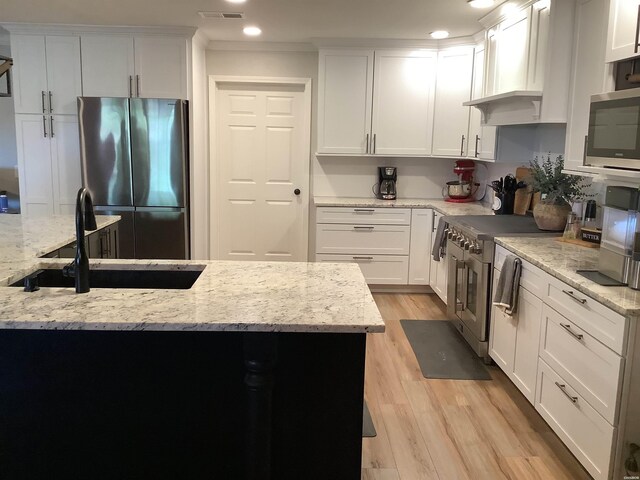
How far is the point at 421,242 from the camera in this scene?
522 cm

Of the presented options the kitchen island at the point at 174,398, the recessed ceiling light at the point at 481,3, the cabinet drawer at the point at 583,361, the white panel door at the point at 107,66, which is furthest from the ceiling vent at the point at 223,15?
the cabinet drawer at the point at 583,361

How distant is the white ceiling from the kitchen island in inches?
106

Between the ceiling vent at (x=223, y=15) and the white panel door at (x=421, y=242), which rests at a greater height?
the ceiling vent at (x=223, y=15)

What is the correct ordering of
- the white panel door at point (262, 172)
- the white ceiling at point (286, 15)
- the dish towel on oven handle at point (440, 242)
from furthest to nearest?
the white panel door at point (262, 172) < the dish towel on oven handle at point (440, 242) < the white ceiling at point (286, 15)

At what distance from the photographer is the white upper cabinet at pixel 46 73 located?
15.9 feet

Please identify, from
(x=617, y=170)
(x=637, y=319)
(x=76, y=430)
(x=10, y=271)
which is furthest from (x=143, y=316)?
(x=617, y=170)

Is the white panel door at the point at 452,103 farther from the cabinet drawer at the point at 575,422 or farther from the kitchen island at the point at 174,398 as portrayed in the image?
the kitchen island at the point at 174,398

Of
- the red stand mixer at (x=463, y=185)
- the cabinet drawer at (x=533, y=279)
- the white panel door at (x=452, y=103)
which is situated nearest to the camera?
the cabinet drawer at (x=533, y=279)

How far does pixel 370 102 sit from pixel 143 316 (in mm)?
4004

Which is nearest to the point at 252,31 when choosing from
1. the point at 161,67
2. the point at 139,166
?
the point at 161,67

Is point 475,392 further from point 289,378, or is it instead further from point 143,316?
point 143,316

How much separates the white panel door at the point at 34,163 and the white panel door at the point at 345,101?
8.15 feet

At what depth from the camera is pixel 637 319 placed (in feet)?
6.71

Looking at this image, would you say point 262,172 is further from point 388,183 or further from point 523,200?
point 523,200
